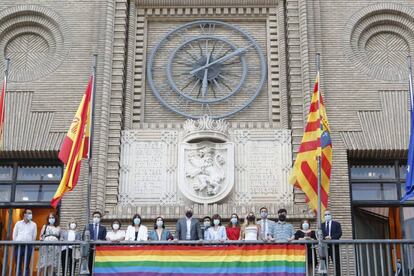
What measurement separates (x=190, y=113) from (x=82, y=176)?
2998 mm

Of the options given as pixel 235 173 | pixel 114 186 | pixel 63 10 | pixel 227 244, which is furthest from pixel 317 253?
pixel 63 10

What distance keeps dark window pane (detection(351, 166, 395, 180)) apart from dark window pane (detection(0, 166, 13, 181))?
8.11m

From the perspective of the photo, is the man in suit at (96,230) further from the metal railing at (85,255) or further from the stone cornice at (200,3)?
the stone cornice at (200,3)

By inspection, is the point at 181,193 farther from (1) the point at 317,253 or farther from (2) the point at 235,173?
(1) the point at 317,253

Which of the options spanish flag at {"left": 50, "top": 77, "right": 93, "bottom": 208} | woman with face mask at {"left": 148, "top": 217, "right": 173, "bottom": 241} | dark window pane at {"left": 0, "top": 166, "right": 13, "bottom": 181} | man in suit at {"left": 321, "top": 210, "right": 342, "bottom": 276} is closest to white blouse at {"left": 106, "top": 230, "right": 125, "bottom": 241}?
woman with face mask at {"left": 148, "top": 217, "right": 173, "bottom": 241}

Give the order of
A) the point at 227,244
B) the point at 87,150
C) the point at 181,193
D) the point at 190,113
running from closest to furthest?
the point at 227,244 → the point at 87,150 → the point at 181,193 → the point at 190,113

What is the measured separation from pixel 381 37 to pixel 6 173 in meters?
9.83

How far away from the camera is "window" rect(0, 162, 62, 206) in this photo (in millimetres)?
18641

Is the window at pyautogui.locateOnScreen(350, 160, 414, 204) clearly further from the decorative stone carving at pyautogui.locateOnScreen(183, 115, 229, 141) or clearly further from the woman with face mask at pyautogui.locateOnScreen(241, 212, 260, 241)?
the woman with face mask at pyautogui.locateOnScreen(241, 212, 260, 241)

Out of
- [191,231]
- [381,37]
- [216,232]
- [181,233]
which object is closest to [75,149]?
[181,233]

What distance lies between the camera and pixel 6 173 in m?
18.8

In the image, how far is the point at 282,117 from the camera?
18812 mm

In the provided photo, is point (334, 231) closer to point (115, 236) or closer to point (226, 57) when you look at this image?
point (115, 236)

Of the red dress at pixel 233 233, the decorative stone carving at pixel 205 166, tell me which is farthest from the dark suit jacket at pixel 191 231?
the decorative stone carving at pixel 205 166
